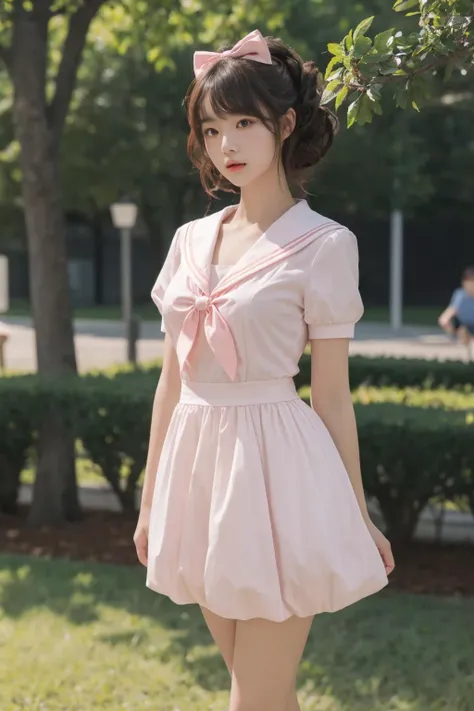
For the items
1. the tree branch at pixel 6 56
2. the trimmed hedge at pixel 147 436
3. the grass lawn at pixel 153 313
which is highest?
the tree branch at pixel 6 56

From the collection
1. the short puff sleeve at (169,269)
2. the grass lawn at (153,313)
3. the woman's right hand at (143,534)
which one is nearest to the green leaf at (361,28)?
the short puff sleeve at (169,269)

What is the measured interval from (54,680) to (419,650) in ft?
5.06

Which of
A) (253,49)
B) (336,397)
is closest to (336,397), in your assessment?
(336,397)

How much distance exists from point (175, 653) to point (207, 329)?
98.0 inches

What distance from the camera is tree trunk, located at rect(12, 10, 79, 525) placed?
22.6ft

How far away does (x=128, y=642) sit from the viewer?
4711 mm

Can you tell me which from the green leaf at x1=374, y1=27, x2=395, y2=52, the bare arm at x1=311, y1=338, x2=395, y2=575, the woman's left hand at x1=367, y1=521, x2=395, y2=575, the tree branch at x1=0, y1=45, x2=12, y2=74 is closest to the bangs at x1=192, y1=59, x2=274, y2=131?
the green leaf at x1=374, y1=27, x2=395, y2=52

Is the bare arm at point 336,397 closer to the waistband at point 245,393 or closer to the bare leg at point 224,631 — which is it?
the waistband at point 245,393

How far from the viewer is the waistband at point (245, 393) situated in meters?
2.51

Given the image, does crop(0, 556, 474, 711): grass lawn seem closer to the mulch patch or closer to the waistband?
the mulch patch

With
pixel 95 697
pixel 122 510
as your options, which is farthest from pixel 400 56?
pixel 122 510

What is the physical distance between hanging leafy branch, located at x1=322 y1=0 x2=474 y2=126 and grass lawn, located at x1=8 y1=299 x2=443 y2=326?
2722cm

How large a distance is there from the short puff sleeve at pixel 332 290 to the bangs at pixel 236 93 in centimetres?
34

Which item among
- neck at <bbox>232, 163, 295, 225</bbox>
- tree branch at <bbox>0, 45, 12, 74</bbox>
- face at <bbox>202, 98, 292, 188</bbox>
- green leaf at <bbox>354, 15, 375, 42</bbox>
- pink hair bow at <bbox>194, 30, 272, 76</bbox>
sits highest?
tree branch at <bbox>0, 45, 12, 74</bbox>
